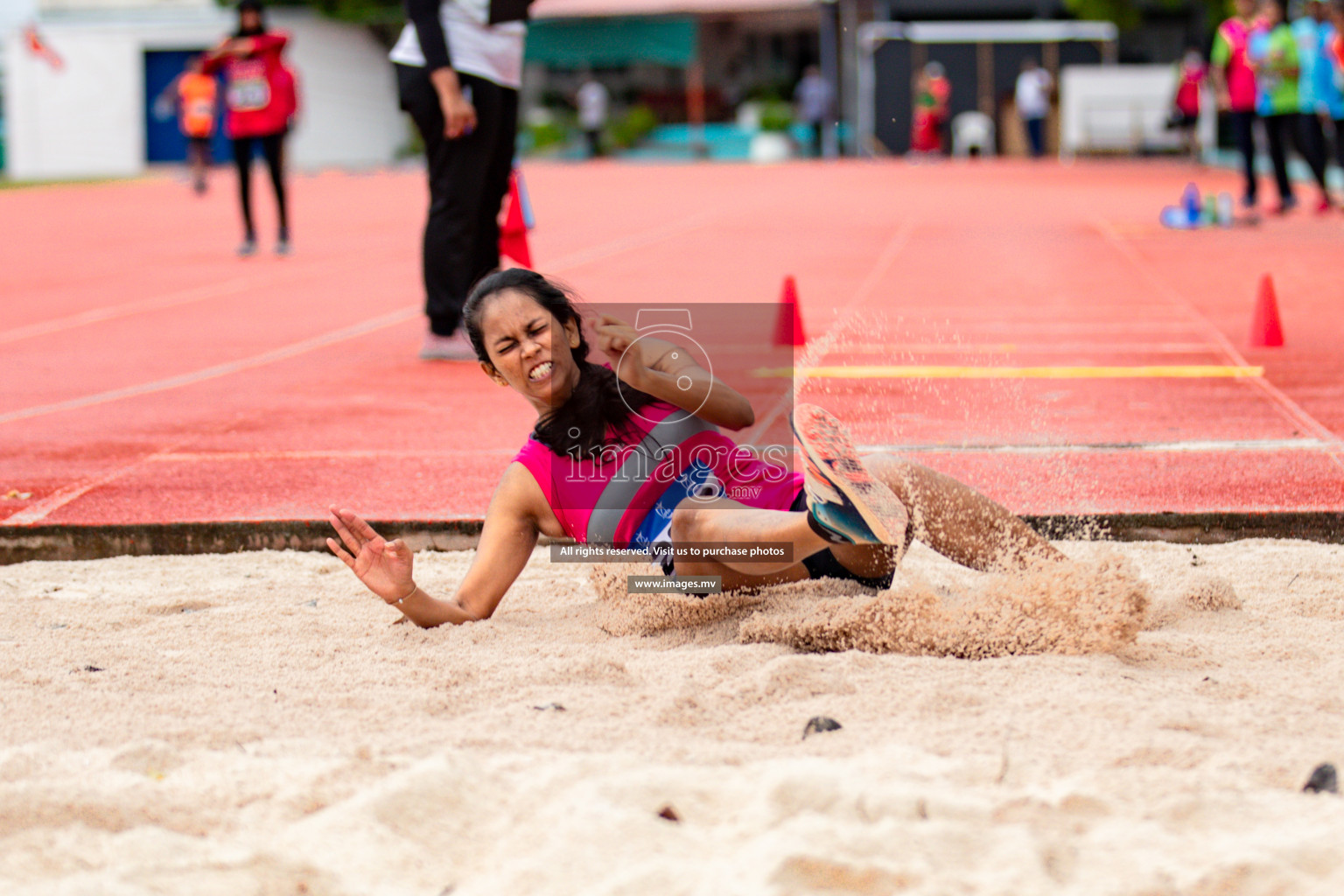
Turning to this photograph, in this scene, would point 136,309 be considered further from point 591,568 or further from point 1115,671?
point 1115,671

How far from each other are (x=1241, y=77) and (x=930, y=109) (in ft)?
51.7

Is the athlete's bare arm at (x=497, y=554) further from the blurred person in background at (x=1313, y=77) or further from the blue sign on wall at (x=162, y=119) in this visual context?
the blue sign on wall at (x=162, y=119)

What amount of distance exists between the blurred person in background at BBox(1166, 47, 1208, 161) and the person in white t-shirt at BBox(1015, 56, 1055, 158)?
9.66 ft

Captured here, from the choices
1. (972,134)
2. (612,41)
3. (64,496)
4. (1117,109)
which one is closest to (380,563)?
(64,496)

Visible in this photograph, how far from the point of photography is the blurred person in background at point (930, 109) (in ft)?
90.7

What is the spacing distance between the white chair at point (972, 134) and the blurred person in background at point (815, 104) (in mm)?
2839

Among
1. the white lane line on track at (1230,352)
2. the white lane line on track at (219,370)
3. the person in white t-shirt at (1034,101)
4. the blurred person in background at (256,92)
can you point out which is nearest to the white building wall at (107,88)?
the person in white t-shirt at (1034,101)

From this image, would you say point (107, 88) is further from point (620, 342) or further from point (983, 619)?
point (983, 619)

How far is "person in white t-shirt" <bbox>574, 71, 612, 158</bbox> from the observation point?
31484 millimetres

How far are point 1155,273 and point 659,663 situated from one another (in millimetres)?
7406

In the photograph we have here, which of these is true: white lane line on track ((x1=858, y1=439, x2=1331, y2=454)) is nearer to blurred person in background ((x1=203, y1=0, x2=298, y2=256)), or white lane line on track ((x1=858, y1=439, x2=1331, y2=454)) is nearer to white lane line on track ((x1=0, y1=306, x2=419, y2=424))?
white lane line on track ((x1=0, y1=306, x2=419, y2=424))

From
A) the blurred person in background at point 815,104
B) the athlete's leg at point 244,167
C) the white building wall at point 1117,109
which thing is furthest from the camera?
the blurred person in background at point 815,104

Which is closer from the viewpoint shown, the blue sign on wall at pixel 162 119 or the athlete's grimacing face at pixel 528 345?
the athlete's grimacing face at pixel 528 345

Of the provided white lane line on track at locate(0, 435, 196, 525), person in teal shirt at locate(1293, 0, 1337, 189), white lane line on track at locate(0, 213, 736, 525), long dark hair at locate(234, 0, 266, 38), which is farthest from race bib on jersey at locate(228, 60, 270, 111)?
person in teal shirt at locate(1293, 0, 1337, 189)
